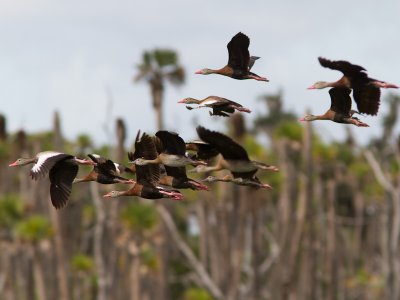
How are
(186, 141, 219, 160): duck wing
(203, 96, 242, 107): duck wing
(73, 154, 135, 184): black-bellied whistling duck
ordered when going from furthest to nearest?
(186, 141, 219, 160): duck wing < (73, 154, 135, 184): black-bellied whistling duck < (203, 96, 242, 107): duck wing

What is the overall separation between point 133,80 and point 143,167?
3430cm

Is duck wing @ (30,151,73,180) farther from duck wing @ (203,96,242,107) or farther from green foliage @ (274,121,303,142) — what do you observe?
green foliage @ (274,121,303,142)

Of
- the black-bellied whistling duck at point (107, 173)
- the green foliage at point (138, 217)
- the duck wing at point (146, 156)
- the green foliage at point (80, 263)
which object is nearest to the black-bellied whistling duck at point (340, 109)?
the duck wing at point (146, 156)

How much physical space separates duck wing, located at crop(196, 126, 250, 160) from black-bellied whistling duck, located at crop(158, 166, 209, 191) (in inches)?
16.1

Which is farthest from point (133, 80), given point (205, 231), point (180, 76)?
point (205, 231)

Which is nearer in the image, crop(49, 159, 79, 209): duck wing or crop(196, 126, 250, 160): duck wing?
crop(196, 126, 250, 160): duck wing

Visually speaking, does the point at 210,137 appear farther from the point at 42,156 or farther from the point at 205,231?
the point at 205,231

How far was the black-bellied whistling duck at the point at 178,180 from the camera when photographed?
10953mm

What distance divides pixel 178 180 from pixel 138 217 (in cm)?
2857

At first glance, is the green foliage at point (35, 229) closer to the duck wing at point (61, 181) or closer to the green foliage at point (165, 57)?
the green foliage at point (165, 57)

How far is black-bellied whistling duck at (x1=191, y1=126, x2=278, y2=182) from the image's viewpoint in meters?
10.3

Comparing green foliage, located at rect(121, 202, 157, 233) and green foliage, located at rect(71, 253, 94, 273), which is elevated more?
green foliage, located at rect(121, 202, 157, 233)

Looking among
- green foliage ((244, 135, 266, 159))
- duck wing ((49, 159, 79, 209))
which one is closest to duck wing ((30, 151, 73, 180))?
duck wing ((49, 159, 79, 209))

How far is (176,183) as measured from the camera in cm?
1115
